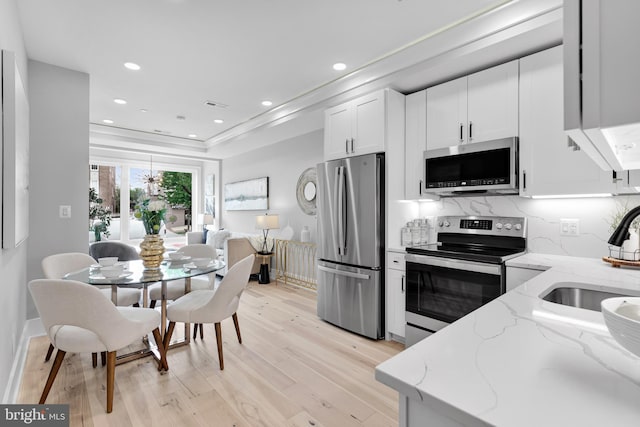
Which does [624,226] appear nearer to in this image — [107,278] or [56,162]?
[107,278]

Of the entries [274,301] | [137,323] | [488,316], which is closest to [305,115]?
[274,301]

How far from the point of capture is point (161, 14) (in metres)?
2.31

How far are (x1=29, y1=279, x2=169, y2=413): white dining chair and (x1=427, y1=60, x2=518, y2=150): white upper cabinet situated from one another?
8.99ft

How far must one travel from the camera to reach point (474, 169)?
2.61 metres

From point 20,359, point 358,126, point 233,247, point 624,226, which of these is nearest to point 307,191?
point 233,247

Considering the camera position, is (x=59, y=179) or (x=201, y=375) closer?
(x=201, y=375)

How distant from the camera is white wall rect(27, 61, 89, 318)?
120 inches

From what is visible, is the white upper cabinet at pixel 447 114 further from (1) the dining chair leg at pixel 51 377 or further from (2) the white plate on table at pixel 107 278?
(1) the dining chair leg at pixel 51 377

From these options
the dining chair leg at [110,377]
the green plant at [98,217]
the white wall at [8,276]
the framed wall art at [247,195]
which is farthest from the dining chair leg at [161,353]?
the green plant at [98,217]

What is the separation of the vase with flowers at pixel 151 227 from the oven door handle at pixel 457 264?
2.13 metres

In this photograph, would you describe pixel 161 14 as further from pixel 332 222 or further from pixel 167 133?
pixel 167 133

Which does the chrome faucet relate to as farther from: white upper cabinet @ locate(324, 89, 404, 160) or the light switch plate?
the light switch plate

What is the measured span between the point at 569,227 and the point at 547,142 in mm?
682

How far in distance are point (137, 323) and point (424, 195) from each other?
2.52 m
